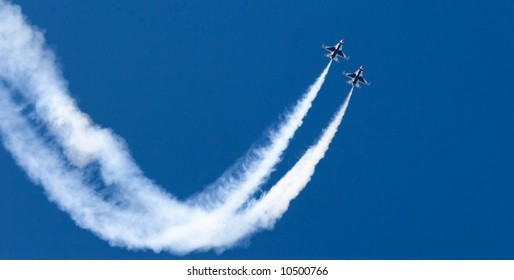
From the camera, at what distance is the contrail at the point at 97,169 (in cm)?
4100

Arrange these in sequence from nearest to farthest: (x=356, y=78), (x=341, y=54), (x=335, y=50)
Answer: (x=335, y=50) < (x=356, y=78) < (x=341, y=54)

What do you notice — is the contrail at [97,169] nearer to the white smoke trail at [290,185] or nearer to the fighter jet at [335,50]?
the white smoke trail at [290,185]

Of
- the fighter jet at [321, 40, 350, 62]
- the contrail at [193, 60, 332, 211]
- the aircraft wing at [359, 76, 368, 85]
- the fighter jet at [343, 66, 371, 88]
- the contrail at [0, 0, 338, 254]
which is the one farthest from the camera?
the aircraft wing at [359, 76, 368, 85]

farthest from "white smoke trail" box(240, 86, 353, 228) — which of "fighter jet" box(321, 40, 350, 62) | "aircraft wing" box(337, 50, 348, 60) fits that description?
"aircraft wing" box(337, 50, 348, 60)

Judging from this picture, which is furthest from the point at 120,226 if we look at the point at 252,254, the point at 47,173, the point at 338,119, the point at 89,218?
the point at 338,119

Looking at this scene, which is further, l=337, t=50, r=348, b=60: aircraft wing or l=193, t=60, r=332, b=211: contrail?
l=337, t=50, r=348, b=60: aircraft wing

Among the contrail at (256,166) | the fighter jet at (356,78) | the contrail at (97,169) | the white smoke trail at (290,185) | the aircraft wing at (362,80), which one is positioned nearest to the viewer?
the contrail at (97,169)

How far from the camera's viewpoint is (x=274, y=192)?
45.4 metres

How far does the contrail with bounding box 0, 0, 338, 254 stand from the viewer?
135 feet

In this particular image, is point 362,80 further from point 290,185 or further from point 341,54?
point 290,185

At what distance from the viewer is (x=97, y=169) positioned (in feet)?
138

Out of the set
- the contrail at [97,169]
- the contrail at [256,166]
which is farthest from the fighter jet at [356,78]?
the contrail at [97,169]

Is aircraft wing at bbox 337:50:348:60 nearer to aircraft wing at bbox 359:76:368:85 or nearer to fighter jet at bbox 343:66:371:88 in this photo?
fighter jet at bbox 343:66:371:88

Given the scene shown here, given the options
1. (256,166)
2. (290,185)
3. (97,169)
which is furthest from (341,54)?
Answer: (97,169)
